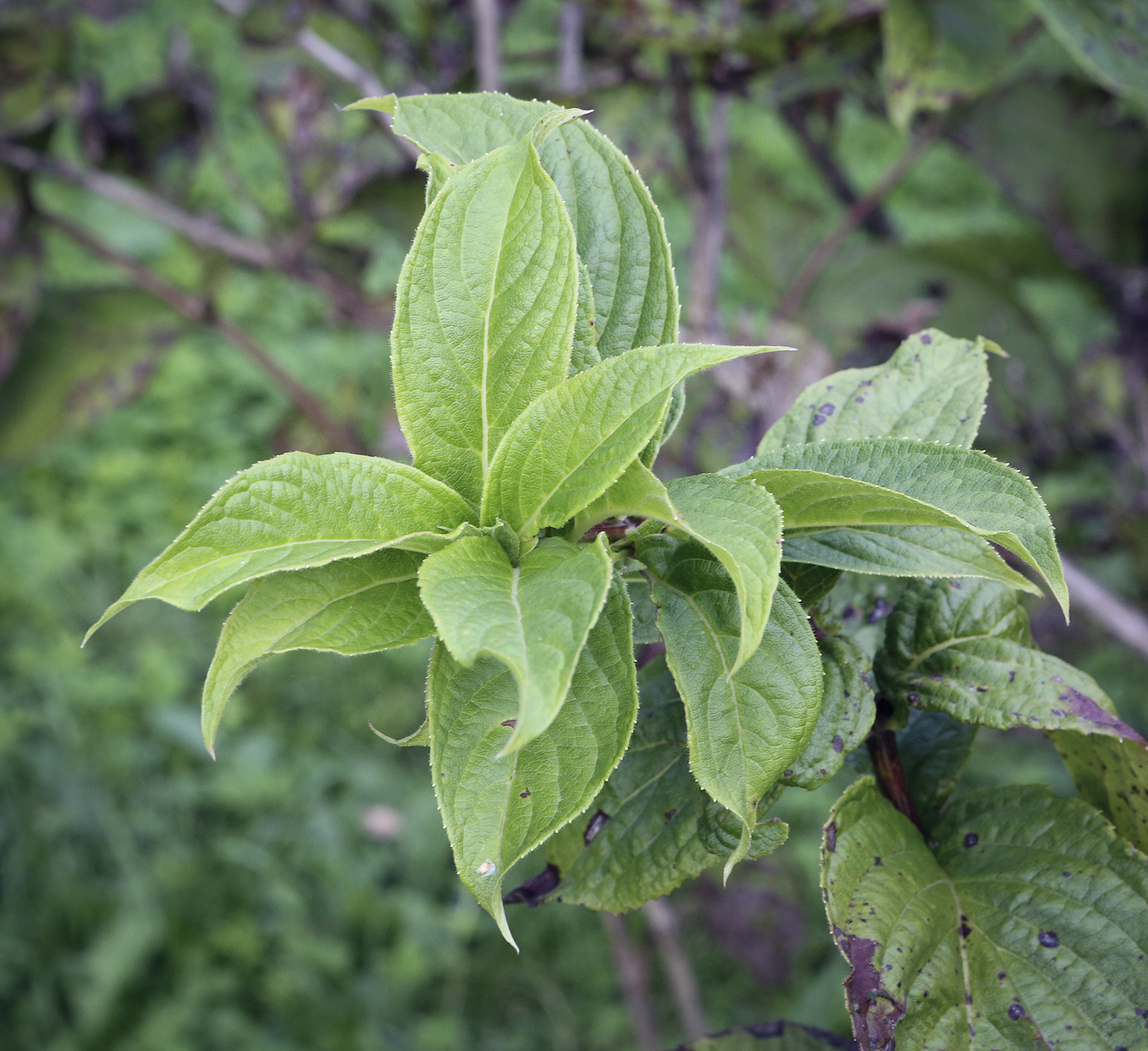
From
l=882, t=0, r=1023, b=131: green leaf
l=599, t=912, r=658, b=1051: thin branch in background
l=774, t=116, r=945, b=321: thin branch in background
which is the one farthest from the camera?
l=774, t=116, r=945, b=321: thin branch in background

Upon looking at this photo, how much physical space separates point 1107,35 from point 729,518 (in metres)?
1.17

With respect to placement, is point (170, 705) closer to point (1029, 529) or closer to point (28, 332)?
point (28, 332)

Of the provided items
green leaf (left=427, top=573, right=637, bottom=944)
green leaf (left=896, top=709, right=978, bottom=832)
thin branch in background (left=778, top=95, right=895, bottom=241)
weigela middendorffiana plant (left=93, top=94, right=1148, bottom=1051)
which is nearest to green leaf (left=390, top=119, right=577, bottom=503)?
weigela middendorffiana plant (left=93, top=94, right=1148, bottom=1051)

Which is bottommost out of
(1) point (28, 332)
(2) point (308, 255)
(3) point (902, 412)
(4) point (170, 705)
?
(4) point (170, 705)

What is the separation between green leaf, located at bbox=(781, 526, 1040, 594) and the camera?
0.55 m

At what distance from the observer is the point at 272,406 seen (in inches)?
Answer: 148

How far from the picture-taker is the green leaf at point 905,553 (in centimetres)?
55

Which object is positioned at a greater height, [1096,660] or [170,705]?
[1096,660]

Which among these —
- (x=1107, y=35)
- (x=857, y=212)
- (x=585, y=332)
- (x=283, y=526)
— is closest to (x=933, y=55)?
(x=1107, y=35)

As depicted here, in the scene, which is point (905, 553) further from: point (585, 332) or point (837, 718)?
point (585, 332)

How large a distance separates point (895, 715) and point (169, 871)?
2191mm

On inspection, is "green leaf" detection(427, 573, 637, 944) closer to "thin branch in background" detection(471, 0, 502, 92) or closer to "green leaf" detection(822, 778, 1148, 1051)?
"green leaf" detection(822, 778, 1148, 1051)

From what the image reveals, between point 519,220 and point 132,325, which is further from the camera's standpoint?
point 132,325

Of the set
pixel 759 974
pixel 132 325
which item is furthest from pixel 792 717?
pixel 132 325
